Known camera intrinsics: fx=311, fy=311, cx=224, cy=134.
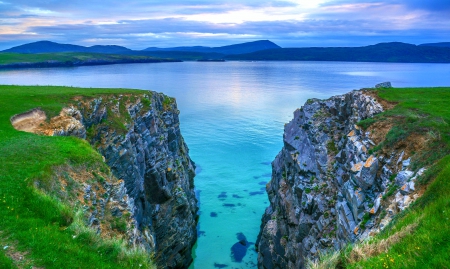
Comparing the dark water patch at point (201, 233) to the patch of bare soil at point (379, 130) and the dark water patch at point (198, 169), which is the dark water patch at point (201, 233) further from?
the patch of bare soil at point (379, 130)

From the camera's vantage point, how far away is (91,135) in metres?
29.3

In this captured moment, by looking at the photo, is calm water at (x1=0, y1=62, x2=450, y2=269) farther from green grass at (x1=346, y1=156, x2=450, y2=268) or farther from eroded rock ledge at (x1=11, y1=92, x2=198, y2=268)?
green grass at (x1=346, y1=156, x2=450, y2=268)

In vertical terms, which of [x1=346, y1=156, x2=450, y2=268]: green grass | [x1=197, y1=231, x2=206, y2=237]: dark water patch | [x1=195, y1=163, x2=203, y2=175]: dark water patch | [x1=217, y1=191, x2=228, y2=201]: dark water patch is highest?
[x1=346, y1=156, x2=450, y2=268]: green grass

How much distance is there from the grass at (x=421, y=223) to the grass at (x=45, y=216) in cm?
891

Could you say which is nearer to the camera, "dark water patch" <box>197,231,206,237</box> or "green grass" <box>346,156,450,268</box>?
"green grass" <box>346,156,450,268</box>

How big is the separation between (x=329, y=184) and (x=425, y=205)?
1487cm

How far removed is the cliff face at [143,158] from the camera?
28.3 m

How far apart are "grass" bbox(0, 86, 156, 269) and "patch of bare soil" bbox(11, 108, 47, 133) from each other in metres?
3.66

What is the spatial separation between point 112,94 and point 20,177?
70.9 feet

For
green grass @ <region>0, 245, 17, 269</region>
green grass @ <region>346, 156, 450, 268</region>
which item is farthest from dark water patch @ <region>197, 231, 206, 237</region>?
green grass @ <region>0, 245, 17, 269</region>

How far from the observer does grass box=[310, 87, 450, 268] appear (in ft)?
33.6

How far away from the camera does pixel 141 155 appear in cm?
3303

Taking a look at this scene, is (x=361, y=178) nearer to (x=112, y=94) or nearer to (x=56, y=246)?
(x=56, y=246)

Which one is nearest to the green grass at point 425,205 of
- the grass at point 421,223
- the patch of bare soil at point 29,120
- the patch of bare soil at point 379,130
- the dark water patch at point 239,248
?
the grass at point 421,223
